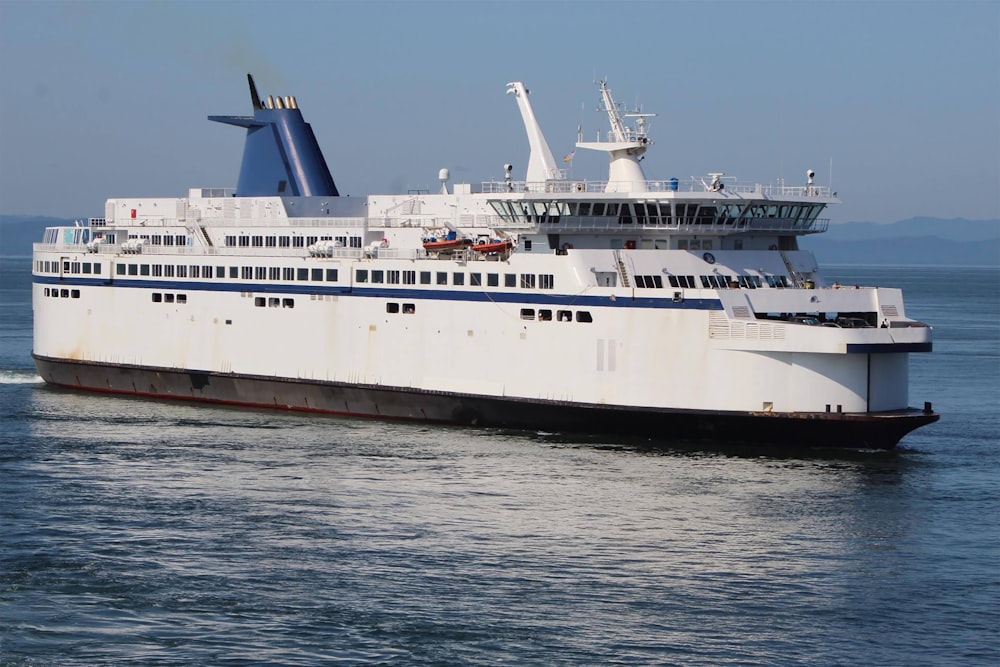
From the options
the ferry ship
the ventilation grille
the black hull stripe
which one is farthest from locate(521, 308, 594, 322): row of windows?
the ventilation grille

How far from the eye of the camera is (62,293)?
45.2 meters

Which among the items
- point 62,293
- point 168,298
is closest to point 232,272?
point 168,298

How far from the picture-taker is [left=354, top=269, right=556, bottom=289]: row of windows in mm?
34812

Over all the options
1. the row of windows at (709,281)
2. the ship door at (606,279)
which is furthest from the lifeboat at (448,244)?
the row of windows at (709,281)

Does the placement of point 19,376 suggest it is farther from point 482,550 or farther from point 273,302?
point 482,550

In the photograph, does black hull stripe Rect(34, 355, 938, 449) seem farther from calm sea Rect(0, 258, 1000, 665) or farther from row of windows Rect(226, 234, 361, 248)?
row of windows Rect(226, 234, 361, 248)

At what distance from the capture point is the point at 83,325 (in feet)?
146

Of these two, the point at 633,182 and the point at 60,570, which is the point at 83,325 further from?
the point at 60,570

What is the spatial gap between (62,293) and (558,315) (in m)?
18.1

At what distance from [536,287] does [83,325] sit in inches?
645

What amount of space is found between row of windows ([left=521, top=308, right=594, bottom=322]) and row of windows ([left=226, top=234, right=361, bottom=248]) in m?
7.26

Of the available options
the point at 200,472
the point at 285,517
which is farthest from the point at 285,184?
the point at 285,517

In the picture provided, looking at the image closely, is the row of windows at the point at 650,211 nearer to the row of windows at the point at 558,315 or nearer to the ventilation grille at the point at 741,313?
the row of windows at the point at 558,315

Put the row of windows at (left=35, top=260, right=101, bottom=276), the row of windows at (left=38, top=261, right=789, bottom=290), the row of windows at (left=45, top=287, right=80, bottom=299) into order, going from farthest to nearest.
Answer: the row of windows at (left=45, top=287, right=80, bottom=299) < the row of windows at (left=35, top=260, right=101, bottom=276) < the row of windows at (left=38, top=261, right=789, bottom=290)
